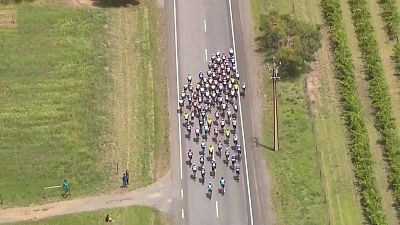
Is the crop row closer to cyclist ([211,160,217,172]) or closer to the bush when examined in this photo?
the bush

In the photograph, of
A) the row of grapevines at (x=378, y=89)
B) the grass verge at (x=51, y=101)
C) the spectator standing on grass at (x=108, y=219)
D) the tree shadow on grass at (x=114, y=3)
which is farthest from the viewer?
→ the tree shadow on grass at (x=114, y=3)

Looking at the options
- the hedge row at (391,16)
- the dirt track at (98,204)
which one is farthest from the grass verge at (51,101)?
the hedge row at (391,16)

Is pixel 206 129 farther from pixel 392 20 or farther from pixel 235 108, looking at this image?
pixel 392 20

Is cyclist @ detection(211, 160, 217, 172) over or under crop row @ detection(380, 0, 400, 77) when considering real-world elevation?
under

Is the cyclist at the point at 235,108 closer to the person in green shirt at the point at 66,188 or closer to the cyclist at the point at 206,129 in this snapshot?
the cyclist at the point at 206,129

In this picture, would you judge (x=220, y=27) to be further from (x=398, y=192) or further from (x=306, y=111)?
(x=398, y=192)

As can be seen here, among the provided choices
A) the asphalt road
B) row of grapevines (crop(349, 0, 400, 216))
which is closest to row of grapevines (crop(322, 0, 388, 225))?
row of grapevines (crop(349, 0, 400, 216))

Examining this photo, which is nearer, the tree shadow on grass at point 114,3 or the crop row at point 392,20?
the crop row at point 392,20
